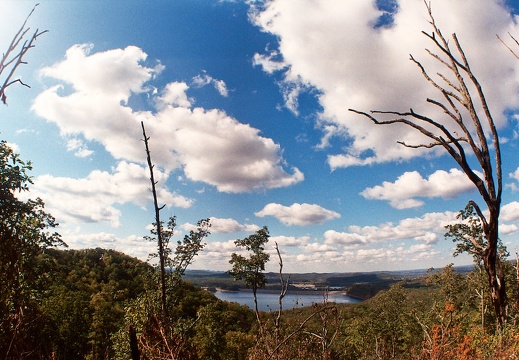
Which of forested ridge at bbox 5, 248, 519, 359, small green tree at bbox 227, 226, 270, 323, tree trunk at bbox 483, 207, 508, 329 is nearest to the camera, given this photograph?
tree trunk at bbox 483, 207, 508, 329

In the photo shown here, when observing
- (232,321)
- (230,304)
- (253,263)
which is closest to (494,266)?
(253,263)

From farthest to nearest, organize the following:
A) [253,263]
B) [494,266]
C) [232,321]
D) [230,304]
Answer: [230,304] < [232,321] < [253,263] < [494,266]

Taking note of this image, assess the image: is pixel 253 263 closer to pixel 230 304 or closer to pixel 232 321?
pixel 232 321

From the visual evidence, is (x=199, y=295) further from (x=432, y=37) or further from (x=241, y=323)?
(x=432, y=37)

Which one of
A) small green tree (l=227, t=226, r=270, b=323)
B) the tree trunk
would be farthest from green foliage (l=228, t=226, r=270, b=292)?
the tree trunk

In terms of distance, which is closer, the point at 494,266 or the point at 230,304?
the point at 494,266

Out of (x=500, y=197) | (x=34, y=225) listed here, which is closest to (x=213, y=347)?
(x=34, y=225)

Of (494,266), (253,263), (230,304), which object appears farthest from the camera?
(230,304)

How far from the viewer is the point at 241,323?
62.0 metres

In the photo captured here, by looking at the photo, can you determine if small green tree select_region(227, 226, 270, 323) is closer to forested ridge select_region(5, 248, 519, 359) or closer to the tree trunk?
forested ridge select_region(5, 248, 519, 359)

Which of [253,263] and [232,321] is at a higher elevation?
[253,263]

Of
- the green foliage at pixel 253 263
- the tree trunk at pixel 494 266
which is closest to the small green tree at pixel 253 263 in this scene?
the green foliage at pixel 253 263

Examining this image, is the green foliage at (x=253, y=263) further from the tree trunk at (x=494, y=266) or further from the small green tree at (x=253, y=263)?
the tree trunk at (x=494, y=266)

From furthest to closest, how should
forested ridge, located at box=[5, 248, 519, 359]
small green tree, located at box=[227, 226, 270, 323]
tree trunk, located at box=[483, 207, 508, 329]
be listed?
small green tree, located at box=[227, 226, 270, 323], forested ridge, located at box=[5, 248, 519, 359], tree trunk, located at box=[483, 207, 508, 329]
